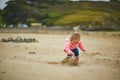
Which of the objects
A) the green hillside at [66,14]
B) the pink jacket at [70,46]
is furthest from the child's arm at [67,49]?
the green hillside at [66,14]

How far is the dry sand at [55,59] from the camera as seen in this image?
4738mm

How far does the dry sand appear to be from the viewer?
4.74 meters

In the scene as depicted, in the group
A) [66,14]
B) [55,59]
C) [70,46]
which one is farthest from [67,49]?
[66,14]

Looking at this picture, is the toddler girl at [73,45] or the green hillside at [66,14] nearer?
the toddler girl at [73,45]

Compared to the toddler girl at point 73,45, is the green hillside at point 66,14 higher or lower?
higher

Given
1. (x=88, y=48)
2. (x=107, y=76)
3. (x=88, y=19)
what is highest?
(x=88, y=19)

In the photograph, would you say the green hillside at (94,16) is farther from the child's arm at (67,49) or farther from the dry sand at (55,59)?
the child's arm at (67,49)

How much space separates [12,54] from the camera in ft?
16.6

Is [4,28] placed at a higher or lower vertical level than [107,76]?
higher

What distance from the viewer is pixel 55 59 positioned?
4930 millimetres

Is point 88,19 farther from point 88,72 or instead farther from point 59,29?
point 88,72

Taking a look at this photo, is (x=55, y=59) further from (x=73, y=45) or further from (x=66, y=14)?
(x=66, y=14)

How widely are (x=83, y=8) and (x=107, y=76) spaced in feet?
3.34

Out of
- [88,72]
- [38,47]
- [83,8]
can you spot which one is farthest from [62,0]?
[88,72]
